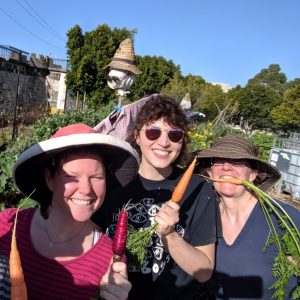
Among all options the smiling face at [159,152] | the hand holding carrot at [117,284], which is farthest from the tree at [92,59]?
the hand holding carrot at [117,284]

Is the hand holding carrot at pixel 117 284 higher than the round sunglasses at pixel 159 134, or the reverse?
the round sunglasses at pixel 159 134

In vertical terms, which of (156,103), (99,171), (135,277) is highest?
(156,103)

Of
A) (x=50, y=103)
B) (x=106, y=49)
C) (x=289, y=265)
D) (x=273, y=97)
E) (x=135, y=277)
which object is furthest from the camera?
(x=273, y=97)

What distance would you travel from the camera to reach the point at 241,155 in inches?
99.7

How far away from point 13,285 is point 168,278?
1.05 meters

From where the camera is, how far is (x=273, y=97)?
163ft

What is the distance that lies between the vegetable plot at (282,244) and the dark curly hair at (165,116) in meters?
0.35

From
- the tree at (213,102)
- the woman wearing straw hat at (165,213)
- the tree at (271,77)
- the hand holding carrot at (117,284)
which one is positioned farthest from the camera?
the tree at (271,77)

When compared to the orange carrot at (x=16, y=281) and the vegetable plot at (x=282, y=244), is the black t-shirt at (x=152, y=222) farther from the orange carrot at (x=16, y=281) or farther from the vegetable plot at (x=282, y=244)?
the orange carrot at (x=16, y=281)

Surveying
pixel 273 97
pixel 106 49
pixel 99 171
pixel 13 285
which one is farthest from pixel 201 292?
pixel 273 97

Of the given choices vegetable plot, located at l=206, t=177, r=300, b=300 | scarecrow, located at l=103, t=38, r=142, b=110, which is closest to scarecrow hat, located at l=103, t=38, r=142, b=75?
scarecrow, located at l=103, t=38, r=142, b=110

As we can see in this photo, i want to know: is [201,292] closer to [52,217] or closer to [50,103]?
[52,217]

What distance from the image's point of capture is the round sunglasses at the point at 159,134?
2.45m

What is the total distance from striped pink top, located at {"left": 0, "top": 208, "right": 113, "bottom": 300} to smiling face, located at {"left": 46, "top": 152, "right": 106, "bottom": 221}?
0.22 m
